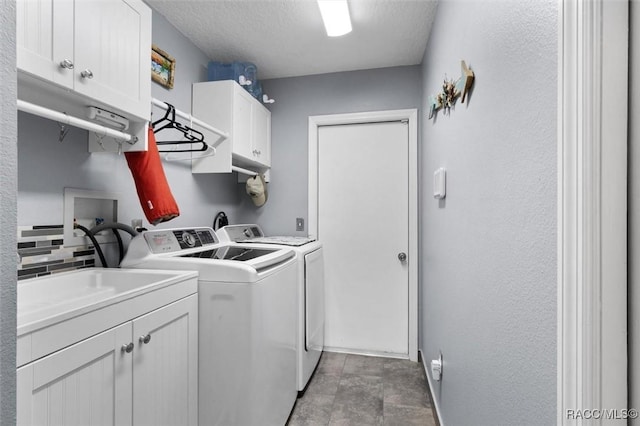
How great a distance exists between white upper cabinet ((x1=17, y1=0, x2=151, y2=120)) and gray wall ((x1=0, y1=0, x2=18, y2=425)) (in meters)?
0.49

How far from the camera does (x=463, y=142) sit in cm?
131

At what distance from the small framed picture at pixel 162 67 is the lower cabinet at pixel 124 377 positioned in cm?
141

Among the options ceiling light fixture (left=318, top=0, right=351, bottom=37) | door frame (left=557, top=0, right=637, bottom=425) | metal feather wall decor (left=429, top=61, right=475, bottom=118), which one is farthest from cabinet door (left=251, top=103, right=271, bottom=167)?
door frame (left=557, top=0, right=637, bottom=425)

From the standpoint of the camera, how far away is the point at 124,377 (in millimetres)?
1105

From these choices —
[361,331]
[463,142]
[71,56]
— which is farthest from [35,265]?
[361,331]

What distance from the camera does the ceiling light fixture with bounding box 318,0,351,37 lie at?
1.85m

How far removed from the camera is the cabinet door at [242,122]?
2338 millimetres

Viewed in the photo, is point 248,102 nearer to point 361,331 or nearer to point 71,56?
point 71,56

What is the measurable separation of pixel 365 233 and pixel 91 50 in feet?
Result: 7.38

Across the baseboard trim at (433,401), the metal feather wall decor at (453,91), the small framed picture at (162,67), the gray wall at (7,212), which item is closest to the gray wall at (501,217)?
the metal feather wall decor at (453,91)

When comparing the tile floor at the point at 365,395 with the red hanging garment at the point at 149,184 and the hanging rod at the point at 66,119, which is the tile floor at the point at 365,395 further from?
the hanging rod at the point at 66,119

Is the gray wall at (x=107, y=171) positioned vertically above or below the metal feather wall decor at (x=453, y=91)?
below

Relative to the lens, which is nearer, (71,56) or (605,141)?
Answer: (605,141)

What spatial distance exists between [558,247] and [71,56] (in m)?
1.56
